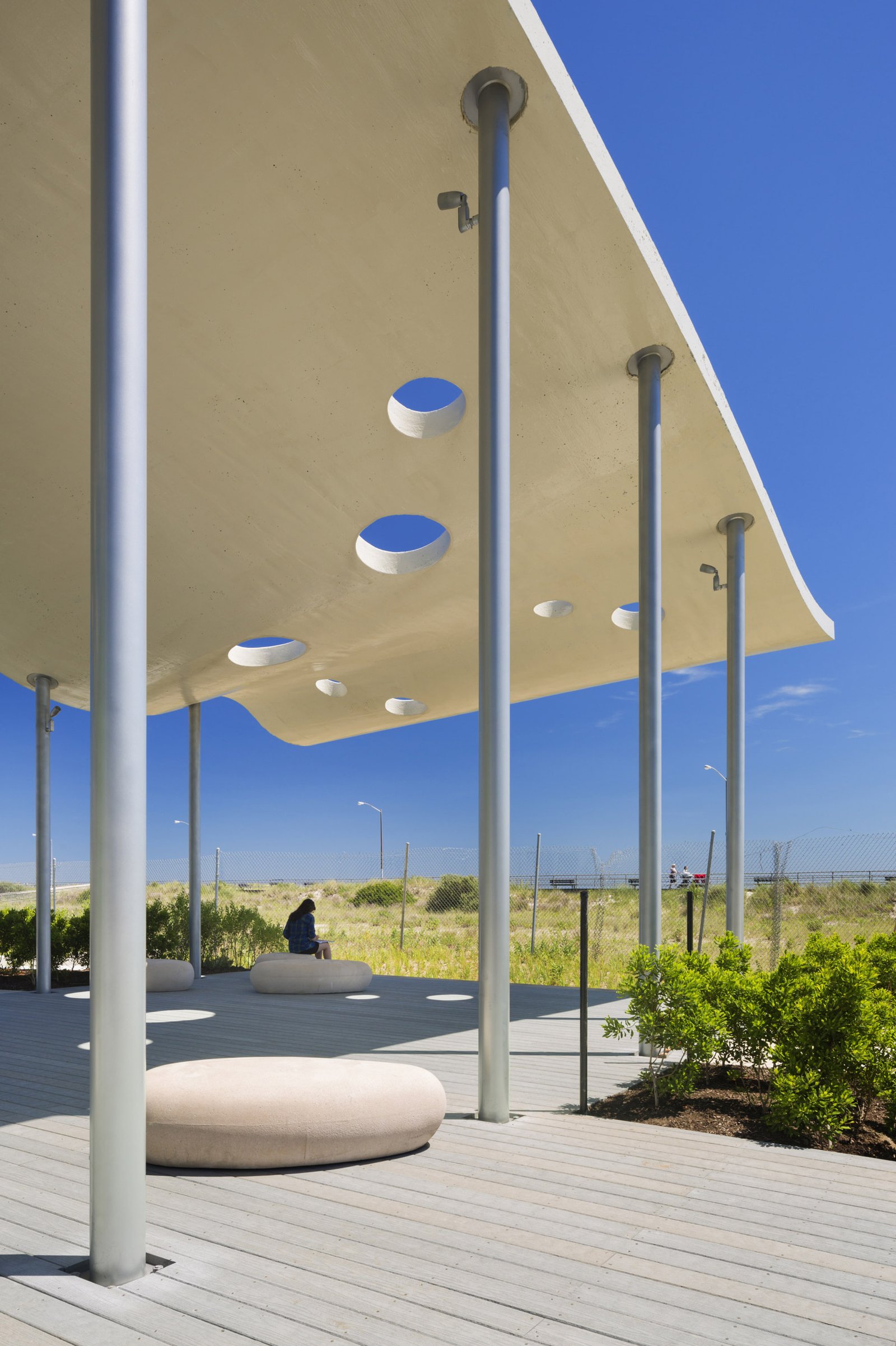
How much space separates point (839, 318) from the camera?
28.3 metres

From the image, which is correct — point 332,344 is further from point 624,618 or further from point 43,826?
point 43,826

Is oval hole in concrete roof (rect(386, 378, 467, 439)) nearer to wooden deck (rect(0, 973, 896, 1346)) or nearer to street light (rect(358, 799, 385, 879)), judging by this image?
wooden deck (rect(0, 973, 896, 1346))

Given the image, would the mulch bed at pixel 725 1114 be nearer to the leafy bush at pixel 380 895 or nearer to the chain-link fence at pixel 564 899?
the chain-link fence at pixel 564 899

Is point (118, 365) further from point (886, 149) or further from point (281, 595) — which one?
point (886, 149)

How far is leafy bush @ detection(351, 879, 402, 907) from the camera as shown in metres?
34.8

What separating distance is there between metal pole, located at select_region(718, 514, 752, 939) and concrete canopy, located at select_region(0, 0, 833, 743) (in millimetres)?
341

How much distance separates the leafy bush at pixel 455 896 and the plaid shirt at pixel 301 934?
1764cm

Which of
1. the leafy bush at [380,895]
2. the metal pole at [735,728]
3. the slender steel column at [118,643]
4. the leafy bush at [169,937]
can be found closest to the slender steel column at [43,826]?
the leafy bush at [169,937]

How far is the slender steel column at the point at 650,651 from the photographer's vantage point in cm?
688

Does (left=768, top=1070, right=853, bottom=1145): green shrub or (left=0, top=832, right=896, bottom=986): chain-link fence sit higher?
(left=768, top=1070, right=853, bottom=1145): green shrub

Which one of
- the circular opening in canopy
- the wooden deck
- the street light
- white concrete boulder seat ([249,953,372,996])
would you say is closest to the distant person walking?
white concrete boulder seat ([249,953,372,996])

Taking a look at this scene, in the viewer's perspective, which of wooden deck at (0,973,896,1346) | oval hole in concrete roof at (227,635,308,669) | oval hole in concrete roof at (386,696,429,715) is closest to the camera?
wooden deck at (0,973,896,1346)

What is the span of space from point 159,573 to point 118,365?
25.3ft

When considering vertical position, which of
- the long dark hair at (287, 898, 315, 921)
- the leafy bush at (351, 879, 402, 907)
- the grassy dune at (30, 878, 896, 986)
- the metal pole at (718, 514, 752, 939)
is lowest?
the leafy bush at (351, 879, 402, 907)
